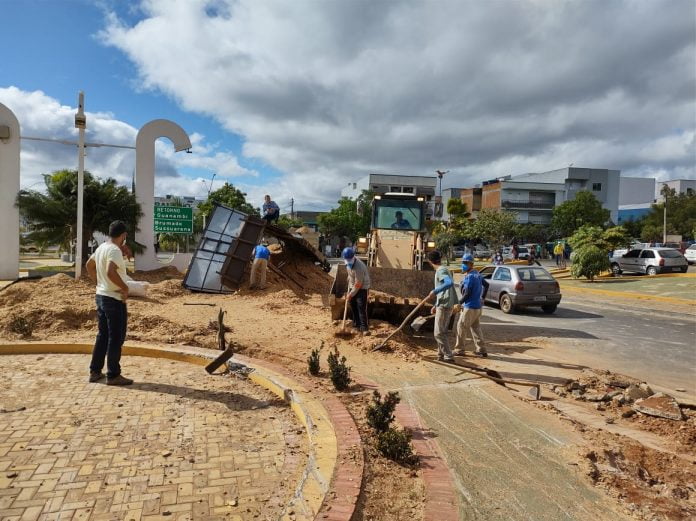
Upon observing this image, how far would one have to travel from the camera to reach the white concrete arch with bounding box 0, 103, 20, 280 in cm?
1309

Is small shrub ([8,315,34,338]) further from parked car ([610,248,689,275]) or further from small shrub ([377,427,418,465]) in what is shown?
parked car ([610,248,689,275])

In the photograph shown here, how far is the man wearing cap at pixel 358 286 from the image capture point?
301 inches

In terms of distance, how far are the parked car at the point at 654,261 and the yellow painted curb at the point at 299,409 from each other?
2497cm

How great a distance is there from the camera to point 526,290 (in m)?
12.7

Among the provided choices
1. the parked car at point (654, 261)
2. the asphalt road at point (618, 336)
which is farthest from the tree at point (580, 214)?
the asphalt road at point (618, 336)

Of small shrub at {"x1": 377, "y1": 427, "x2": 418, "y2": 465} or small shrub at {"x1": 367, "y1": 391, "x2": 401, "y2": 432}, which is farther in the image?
small shrub at {"x1": 367, "y1": 391, "x2": 401, "y2": 432}

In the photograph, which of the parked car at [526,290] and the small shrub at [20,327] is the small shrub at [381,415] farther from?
the parked car at [526,290]

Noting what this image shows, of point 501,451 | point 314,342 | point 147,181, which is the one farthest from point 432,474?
point 147,181

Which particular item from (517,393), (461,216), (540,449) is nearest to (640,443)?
(540,449)

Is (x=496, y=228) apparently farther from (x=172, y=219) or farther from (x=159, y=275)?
(x=159, y=275)

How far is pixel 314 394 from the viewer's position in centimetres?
476

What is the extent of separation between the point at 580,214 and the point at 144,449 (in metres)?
53.6

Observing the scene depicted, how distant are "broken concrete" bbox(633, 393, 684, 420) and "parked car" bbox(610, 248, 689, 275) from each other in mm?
22655

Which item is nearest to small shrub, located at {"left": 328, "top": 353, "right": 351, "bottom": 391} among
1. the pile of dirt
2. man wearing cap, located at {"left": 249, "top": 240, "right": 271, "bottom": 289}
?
the pile of dirt
